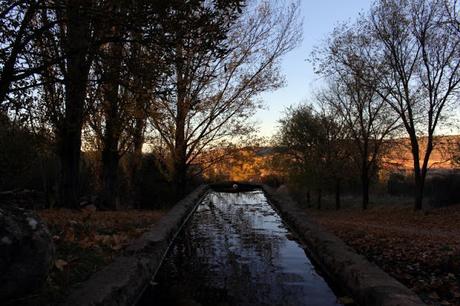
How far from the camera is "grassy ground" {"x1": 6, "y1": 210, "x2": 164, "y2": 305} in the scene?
449 cm

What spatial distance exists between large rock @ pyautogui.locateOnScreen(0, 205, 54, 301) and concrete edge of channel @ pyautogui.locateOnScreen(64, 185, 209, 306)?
0.42m

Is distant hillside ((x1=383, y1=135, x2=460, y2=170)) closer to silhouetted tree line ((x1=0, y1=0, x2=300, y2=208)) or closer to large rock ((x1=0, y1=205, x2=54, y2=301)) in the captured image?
silhouetted tree line ((x1=0, y1=0, x2=300, y2=208))

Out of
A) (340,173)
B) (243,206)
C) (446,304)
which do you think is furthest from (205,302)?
(340,173)

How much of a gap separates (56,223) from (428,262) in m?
6.73

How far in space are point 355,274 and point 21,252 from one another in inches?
148

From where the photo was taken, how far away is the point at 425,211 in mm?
Result: 21016

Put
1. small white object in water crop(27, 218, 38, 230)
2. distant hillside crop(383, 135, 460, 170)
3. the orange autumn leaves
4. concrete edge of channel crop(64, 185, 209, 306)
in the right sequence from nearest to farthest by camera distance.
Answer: small white object in water crop(27, 218, 38, 230) → concrete edge of channel crop(64, 185, 209, 306) → the orange autumn leaves → distant hillside crop(383, 135, 460, 170)

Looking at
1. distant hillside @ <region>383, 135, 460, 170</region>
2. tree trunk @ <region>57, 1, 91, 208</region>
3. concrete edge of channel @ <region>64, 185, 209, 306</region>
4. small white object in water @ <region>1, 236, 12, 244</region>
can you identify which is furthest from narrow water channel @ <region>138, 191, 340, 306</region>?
distant hillside @ <region>383, 135, 460, 170</region>

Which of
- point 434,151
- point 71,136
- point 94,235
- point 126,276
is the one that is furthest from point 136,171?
point 126,276

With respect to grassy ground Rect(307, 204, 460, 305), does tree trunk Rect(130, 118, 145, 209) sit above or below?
above

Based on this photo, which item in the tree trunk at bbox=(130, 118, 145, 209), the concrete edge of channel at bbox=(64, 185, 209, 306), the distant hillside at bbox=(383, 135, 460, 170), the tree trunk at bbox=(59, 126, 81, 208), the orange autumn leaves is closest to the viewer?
the concrete edge of channel at bbox=(64, 185, 209, 306)

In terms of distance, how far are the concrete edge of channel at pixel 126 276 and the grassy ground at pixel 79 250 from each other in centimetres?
20

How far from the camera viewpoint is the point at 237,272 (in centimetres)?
673

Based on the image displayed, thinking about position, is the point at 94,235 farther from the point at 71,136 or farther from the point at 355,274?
the point at 71,136
